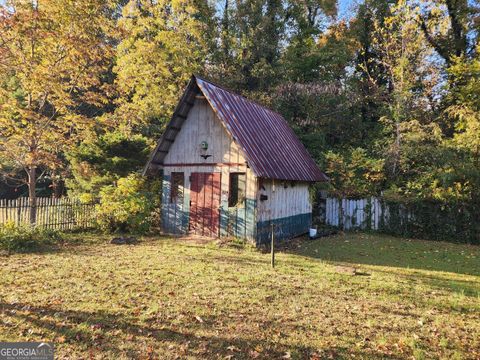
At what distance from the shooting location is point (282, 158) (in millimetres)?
16094

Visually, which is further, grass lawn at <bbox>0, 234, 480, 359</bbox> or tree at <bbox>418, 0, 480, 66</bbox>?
tree at <bbox>418, 0, 480, 66</bbox>

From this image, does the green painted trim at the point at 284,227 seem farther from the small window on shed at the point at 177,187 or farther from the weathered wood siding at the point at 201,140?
the small window on shed at the point at 177,187

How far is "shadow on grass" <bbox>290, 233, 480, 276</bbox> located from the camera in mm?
11602

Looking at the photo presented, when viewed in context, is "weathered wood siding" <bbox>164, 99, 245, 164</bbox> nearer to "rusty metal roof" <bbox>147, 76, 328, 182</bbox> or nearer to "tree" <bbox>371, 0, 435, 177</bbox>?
"rusty metal roof" <bbox>147, 76, 328, 182</bbox>

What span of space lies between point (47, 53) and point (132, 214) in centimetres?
731

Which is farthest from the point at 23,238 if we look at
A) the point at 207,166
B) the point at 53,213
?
the point at 207,166

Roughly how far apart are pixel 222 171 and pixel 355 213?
915 centimetres

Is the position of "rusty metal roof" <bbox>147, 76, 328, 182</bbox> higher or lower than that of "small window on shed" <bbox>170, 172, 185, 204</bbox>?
higher

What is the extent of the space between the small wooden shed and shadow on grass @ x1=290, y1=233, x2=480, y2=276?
7.11 ft

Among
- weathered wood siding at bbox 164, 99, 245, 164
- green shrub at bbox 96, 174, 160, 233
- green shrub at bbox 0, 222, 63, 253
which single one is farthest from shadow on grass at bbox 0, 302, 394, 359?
green shrub at bbox 96, 174, 160, 233

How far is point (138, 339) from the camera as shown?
5164 mm

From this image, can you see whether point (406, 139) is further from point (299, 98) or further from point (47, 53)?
point (47, 53)

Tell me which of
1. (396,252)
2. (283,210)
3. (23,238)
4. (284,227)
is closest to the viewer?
(23,238)

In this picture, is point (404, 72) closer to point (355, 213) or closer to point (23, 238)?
point (355, 213)
